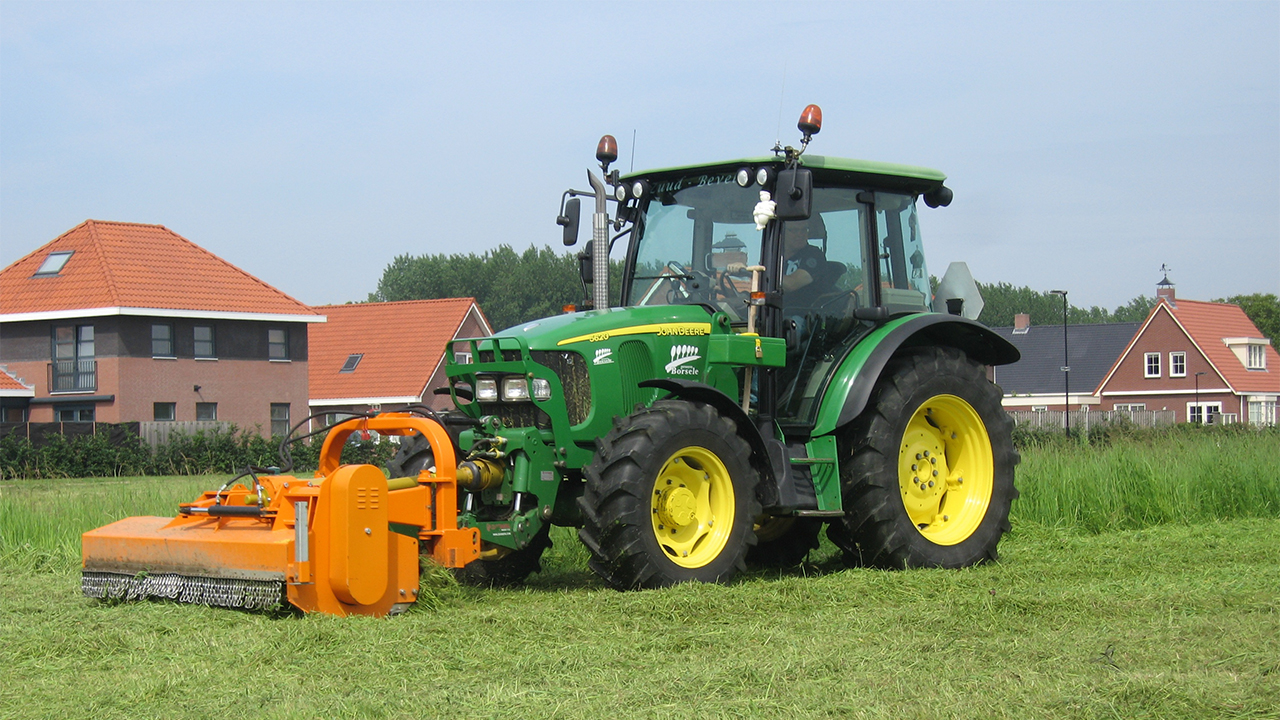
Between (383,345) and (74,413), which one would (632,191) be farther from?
(383,345)

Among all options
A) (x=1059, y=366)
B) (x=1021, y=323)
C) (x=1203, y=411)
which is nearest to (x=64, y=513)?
(x=1203, y=411)

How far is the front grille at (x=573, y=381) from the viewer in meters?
7.20

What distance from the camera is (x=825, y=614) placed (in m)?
6.17

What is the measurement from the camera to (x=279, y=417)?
40094 millimetres

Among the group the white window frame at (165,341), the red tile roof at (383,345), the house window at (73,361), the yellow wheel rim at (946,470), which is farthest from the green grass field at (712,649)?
the red tile roof at (383,345)

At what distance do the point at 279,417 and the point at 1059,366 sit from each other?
37401 millimetres

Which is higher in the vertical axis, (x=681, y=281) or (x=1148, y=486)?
(x=681, y=281)

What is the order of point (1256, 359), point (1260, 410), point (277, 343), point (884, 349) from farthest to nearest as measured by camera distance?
point (1256, 359) → point (1260, 410) → point (277, 343) → point (884, 349)

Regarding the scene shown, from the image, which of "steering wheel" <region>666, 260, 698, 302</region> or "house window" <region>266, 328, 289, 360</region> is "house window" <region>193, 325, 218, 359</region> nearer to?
"house window" <region>266, 328, 289, 360</region>

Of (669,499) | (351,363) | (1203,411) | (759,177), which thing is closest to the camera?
(669,499)

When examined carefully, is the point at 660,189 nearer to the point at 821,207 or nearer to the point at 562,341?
the point at 821,207

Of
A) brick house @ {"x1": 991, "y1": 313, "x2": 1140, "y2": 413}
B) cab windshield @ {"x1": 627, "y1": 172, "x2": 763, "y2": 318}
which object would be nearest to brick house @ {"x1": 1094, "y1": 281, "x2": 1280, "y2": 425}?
brick house @ {"x1": 991, "y1": 313, "x2": 1140, "y2": 413}

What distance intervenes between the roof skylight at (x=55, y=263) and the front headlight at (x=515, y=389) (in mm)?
34529

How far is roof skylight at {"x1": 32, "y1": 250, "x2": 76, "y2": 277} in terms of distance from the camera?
1494 inches
